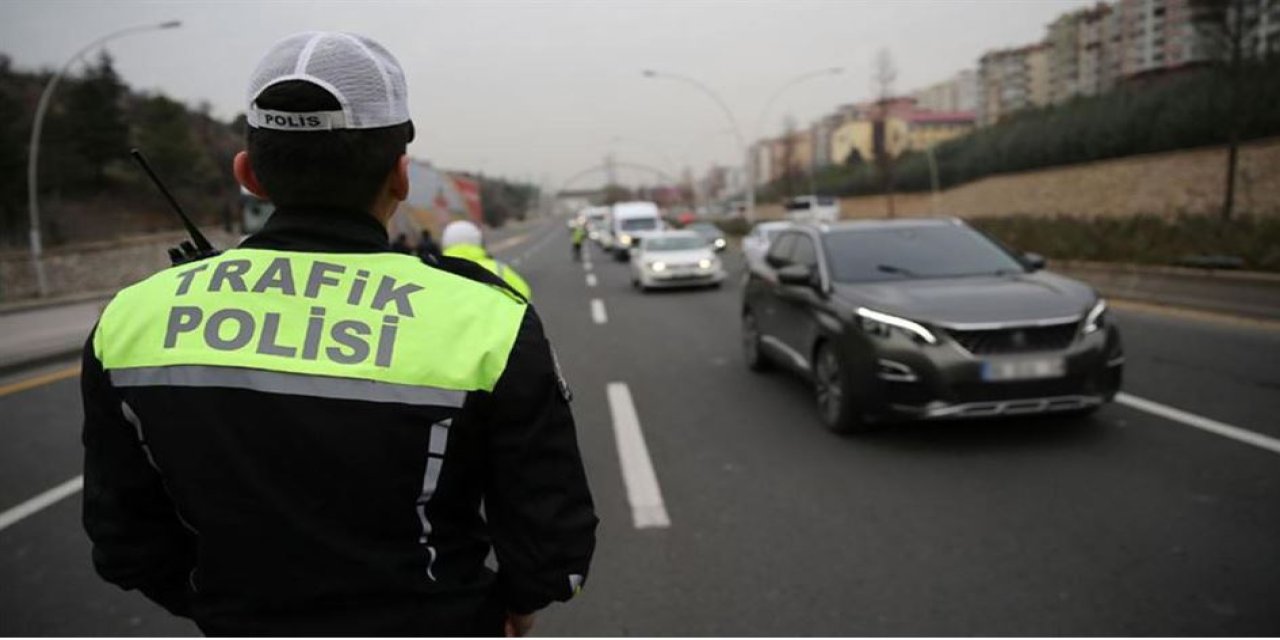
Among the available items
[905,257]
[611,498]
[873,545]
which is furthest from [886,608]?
[905,257]

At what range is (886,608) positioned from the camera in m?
3.41

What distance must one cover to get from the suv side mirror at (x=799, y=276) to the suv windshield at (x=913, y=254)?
0.62 ft

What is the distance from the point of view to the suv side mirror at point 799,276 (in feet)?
22.6

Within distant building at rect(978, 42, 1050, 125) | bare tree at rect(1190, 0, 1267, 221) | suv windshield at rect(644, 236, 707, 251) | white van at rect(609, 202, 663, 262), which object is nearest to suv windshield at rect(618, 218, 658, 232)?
white van at rect(609, 202, 663, 262)

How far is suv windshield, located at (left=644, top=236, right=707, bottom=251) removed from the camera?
775 inches

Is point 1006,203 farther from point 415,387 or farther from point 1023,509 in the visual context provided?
point 415,387

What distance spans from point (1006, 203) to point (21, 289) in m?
38.3

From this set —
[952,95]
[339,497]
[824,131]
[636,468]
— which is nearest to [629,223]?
[636,468]

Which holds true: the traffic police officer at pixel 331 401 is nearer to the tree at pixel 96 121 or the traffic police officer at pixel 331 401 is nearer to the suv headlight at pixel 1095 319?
the suv headlight at pixel 1095 319

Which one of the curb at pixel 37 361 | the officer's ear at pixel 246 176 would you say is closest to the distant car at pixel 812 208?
the curb at pixel 37 361

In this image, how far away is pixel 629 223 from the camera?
111ft

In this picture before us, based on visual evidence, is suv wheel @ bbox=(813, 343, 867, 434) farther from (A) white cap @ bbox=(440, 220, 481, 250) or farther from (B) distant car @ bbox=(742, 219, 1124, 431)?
(A) white cap @ bbox=(440, 220, 481, 250)

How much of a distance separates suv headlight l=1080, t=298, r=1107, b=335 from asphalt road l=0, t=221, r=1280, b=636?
0.72 meters

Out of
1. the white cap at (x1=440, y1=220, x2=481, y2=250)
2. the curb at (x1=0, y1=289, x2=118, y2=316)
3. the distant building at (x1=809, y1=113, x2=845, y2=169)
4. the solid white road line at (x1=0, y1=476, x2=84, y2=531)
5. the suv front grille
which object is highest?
the distant building at (x1=809, y1=113, x2=845, y2=169)
